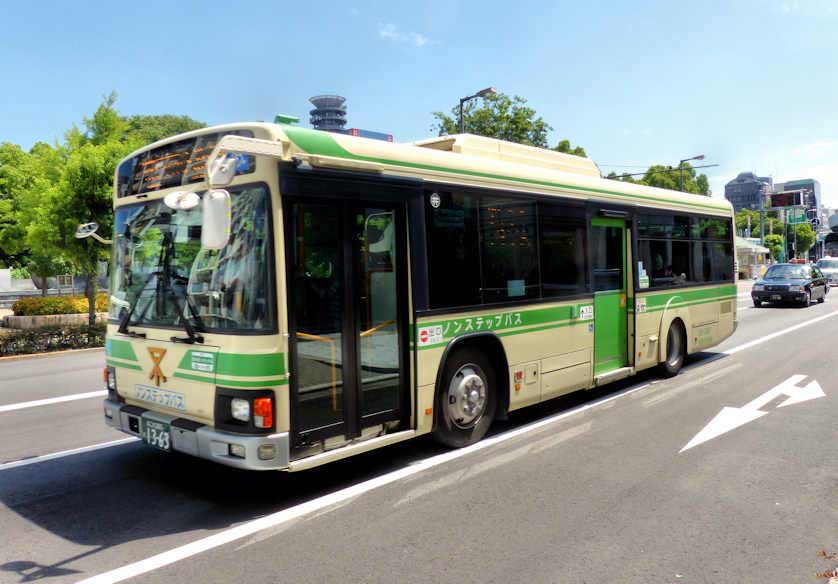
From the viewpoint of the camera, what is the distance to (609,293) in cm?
870

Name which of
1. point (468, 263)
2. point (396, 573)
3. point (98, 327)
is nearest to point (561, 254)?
point (468, 263)

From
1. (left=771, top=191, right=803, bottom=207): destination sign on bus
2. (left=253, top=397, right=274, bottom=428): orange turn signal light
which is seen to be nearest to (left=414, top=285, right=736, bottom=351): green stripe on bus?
(left=253, top=397, right=274, bottom=428): orange turn signal light

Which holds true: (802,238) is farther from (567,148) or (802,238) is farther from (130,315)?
(130,315)

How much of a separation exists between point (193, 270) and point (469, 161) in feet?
10.1

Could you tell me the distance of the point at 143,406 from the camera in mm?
5477

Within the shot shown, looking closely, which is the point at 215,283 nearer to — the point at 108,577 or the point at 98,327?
the point at 108,577

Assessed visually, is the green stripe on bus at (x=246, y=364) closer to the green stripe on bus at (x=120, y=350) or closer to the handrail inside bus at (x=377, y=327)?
the handrail inside bus at (x=377, y=327)

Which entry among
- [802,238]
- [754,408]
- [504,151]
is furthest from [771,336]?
[802,238]

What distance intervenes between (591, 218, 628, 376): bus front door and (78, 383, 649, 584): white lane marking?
81.2 inches

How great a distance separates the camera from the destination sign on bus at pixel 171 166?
5152 mm

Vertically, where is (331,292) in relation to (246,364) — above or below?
above

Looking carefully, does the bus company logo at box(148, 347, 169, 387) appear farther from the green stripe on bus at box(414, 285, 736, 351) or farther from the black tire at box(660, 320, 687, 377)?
the black tire at box(660, 320, 687, 377)

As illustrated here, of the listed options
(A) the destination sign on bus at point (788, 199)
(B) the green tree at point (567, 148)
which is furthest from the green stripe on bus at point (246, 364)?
(A) the destination sign on bus at point (788, 199)

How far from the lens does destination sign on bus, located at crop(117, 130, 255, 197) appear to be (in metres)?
5.15
